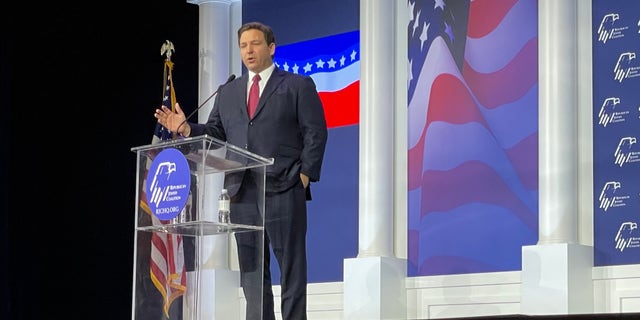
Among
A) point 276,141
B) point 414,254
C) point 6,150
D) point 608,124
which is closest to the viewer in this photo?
point 276,141

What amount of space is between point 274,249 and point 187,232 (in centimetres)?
69

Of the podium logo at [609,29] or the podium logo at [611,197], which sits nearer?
the podium logo at [611,197]

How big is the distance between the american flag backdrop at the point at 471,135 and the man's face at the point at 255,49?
2.06 m

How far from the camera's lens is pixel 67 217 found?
823 centimetres

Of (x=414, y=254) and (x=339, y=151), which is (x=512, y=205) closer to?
(x=414, y=254)

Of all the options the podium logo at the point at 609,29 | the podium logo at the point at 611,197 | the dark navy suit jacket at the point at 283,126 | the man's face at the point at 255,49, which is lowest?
the podium logo at the point at 611,197

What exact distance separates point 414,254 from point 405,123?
0.88 meters

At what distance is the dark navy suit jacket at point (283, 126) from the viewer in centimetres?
536

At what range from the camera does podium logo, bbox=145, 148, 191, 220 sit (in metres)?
4.54

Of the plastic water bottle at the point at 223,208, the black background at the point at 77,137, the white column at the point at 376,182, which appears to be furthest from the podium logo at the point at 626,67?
the black background at the point at 77,137

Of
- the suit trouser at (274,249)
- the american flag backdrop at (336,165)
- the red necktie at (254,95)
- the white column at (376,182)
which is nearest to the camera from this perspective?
the suit trouser at (274,249)

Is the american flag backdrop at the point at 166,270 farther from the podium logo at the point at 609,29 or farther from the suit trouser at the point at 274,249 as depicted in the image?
the podium logo at the point at 609,29

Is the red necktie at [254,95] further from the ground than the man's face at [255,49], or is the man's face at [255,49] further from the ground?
the man's face at [255,49]

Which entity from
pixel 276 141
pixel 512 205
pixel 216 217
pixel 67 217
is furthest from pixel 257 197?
pixel 67 217
